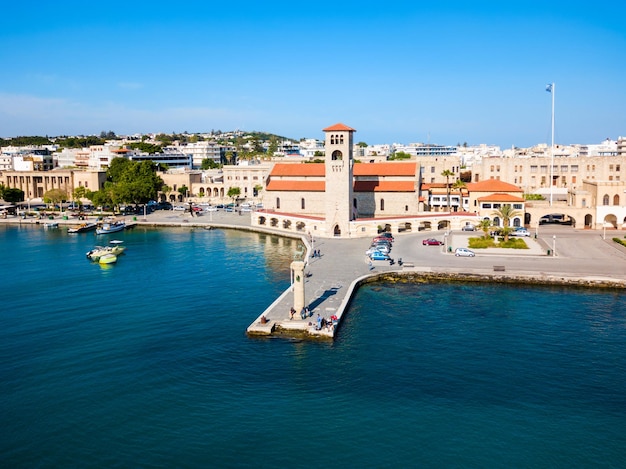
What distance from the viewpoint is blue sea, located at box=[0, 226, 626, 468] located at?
2564 cm

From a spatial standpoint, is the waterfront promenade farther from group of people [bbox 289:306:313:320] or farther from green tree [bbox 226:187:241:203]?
green tree [bbox 226:187:241:203]

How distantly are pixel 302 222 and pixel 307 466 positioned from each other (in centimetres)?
6123

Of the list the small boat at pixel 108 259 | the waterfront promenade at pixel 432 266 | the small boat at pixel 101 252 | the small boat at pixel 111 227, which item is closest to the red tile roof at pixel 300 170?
the waterfront promenade at pixel 432 266

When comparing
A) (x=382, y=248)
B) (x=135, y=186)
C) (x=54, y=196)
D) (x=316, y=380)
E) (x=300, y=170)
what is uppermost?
(x=300, y=170)

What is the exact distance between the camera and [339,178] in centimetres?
7650

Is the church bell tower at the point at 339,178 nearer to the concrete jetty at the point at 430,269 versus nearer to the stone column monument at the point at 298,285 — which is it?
the concrete jetty at the point at 430,269

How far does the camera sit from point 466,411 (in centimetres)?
2862

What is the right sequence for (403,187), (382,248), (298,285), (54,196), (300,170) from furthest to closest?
1. (54,196)
2. (300,170)
3. (403,187)
4. (382,248)
5. (298,285)

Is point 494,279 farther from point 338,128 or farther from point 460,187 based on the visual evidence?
point 460,187

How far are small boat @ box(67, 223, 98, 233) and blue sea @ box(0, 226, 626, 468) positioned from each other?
40518 millimetres

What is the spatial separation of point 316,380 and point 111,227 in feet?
228

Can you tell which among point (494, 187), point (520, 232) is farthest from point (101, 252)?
point (494, 187)

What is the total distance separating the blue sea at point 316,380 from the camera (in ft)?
84.1

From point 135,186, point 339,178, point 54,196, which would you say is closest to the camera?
point 339,178
